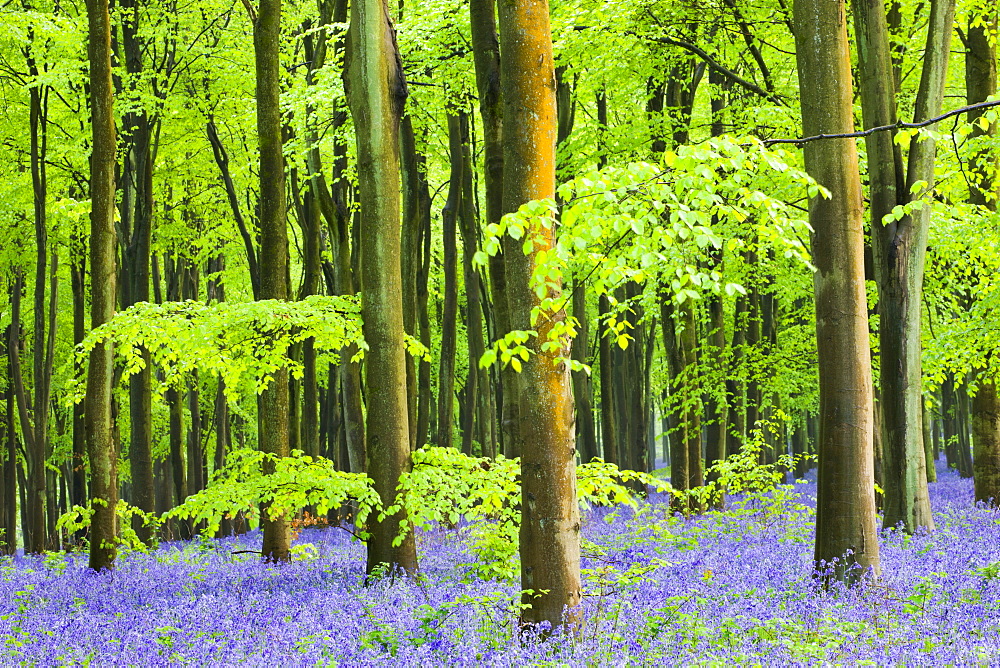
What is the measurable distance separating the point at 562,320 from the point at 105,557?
8409mm

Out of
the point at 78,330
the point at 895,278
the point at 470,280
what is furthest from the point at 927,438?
the point at 78,330

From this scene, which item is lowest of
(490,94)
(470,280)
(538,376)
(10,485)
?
(10,485)

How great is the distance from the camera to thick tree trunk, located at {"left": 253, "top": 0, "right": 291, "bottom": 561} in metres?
10.5

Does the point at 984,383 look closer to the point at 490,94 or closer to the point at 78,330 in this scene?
the point at 490,94

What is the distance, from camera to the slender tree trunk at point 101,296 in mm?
10930

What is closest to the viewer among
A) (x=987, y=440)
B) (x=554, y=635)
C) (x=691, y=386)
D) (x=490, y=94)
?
(x=554, y=635)

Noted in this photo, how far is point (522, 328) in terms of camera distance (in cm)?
591

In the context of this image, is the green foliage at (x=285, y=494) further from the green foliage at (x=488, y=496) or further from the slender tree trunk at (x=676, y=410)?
the slender tree trunk at (x=676, y=410)

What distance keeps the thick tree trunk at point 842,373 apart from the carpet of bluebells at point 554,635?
1.32 ft

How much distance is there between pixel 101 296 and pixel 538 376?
7701 millimetres

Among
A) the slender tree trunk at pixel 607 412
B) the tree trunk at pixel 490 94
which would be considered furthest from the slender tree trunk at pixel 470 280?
the tree trunk at pixel 490 94

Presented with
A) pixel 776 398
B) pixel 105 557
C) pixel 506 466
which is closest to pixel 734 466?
pixel 506 466

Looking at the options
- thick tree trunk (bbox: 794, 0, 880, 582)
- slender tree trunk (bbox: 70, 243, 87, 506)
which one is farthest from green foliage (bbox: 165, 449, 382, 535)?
slender tree trunk (bbox: 70, 243, 87, 506)

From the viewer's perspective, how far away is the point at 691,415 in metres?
16.0
